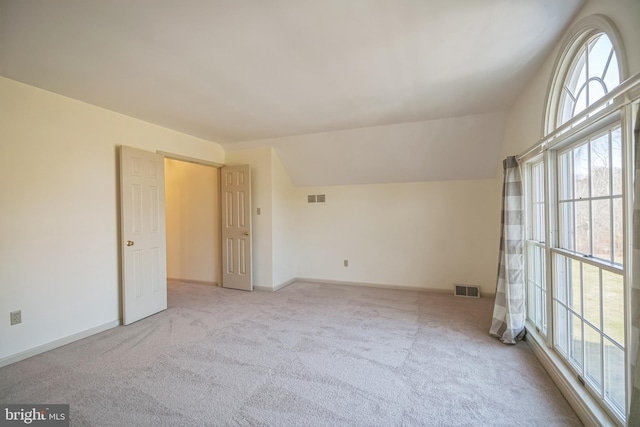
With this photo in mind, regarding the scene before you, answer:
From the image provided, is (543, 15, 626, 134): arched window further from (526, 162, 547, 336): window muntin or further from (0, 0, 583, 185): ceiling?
(526, 162, 547, 336): window muntin

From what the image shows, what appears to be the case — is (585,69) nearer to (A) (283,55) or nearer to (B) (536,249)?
Answer: (B) (536,249)

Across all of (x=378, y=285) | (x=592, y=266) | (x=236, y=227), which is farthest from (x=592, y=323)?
(x=236, y=227)

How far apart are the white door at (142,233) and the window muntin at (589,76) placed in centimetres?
435

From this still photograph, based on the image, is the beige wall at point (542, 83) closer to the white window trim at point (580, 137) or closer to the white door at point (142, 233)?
the white window trim at point (580, 137)

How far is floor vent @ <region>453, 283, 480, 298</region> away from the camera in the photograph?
4.22m

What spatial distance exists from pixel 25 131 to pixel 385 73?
3329 mm

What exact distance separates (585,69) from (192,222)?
5.47m

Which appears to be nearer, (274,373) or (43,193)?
(274,373)

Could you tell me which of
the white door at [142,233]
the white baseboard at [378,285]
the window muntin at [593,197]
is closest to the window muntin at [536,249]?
the window muntin at [593,197]

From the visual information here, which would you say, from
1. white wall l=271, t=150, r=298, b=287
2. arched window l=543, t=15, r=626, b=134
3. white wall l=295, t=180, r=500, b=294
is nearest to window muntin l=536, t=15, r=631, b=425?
arched window l=543, t=15, r=626, b=134

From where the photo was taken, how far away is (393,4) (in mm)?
1565

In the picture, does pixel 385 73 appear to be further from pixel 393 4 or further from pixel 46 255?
pixel 46 255

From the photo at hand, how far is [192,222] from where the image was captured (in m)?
5.14

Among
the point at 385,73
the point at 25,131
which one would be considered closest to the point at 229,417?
the point at 385,73
